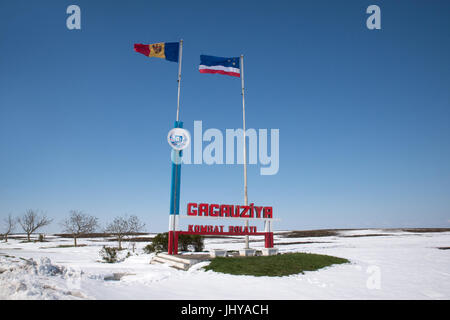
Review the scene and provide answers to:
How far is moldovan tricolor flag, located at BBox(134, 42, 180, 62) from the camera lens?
2286 cm

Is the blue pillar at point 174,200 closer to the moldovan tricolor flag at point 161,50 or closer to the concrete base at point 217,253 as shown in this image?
the concrete base at point 217,253

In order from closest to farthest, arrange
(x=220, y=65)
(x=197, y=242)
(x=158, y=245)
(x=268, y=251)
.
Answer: (x=268, y=251), (x=220, y=65), (x=158, y=245), (x=197, y=242)

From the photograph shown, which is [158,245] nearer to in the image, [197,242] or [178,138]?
[197,242]

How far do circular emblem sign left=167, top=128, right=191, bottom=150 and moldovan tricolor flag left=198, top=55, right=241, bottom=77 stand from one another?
21.3ft

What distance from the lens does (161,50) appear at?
77.0 ft

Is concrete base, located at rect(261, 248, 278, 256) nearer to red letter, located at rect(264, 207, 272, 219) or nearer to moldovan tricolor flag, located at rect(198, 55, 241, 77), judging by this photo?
red letter, located at rect(264, 207, 272, 219)

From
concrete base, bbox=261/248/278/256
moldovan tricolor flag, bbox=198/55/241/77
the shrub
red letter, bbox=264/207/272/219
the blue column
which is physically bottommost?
the shrub

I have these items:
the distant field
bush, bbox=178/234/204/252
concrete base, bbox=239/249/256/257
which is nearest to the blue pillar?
the distant field

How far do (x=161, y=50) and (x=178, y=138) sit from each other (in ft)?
25.4

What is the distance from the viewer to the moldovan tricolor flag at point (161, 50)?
22.9 m

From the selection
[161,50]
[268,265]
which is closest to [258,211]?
[268,265]
